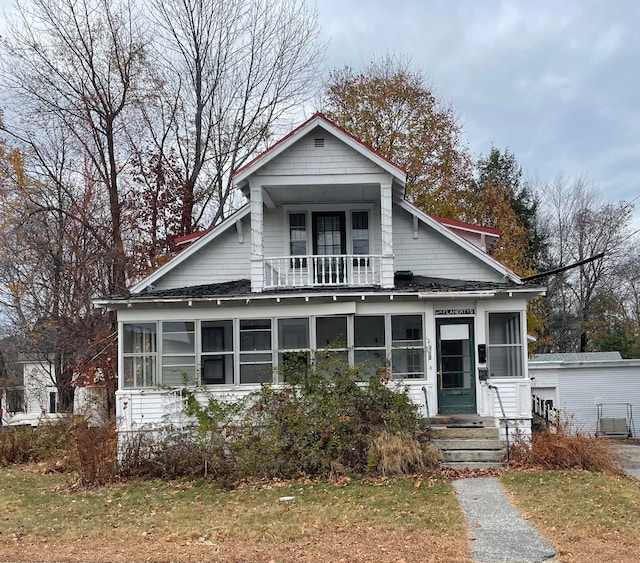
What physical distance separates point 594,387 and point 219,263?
1876 cm

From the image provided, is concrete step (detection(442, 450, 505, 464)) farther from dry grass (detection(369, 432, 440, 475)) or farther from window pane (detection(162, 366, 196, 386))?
window pane (detection(162, 366, 196, 386))

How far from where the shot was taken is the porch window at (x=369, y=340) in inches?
645

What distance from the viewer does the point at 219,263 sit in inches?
727

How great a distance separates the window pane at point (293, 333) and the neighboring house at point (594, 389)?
626 inches

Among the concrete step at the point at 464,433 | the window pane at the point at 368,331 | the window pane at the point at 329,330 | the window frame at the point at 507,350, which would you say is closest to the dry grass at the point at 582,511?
the concrete step at the point at 464,433

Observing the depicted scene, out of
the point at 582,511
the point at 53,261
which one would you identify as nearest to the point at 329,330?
the point at 582,511

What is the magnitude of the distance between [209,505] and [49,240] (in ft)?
61.3

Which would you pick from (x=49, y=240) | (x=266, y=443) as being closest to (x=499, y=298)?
(x=266, y=443)

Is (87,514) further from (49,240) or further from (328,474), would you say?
(49,240)

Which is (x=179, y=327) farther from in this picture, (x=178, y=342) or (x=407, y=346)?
(x=407, y=346)

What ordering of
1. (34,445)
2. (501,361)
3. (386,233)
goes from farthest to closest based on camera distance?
(34,445)
(386,233)
(501,361)

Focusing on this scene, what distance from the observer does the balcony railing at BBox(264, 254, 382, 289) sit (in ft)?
55.7

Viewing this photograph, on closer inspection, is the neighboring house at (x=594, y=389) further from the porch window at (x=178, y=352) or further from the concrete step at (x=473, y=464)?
the porch window at (x=178, y=352)

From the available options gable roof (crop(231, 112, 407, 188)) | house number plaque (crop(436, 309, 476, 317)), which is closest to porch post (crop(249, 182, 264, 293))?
gable roof (crop(231, 112, 407, 188))
